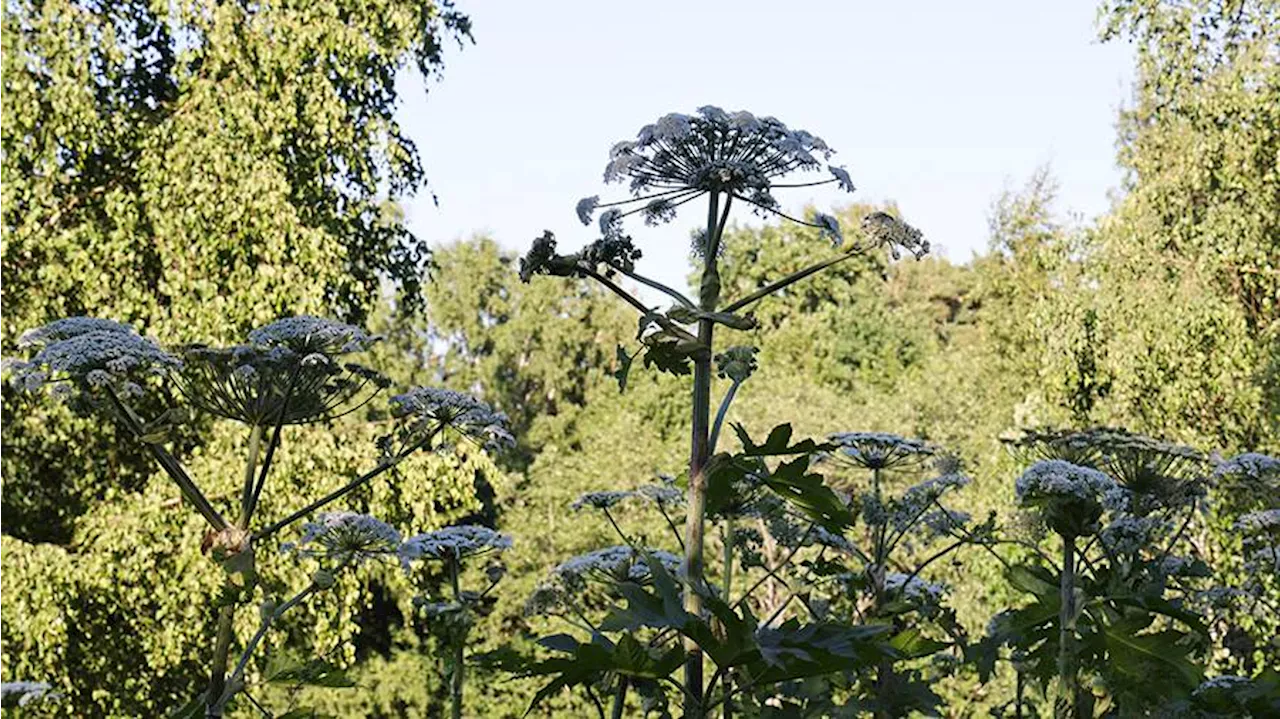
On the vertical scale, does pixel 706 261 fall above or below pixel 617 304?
below

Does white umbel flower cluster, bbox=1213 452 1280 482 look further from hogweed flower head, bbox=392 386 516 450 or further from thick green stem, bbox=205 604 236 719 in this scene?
thick green stem, bbox=205 604 236 719

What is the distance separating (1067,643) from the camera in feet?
9.98

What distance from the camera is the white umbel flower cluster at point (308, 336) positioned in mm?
3074

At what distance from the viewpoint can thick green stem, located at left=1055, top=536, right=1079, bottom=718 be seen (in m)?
3.00

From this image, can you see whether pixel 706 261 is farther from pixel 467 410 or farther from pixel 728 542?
pixel 728 542

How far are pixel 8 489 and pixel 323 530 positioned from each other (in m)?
8.14

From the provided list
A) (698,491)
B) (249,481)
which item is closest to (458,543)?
(249,481)

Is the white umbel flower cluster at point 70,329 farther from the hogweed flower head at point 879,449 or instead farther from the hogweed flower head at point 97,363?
the hogweed flower head at point 879,449

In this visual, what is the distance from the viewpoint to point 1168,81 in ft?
37.7

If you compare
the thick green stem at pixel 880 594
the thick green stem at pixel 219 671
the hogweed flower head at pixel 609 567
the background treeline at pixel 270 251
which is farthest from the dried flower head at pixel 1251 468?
the background treeline at pixel 270 251

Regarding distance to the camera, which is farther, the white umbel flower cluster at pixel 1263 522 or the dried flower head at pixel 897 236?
the white umbel flower cluster at pixel 1263 522

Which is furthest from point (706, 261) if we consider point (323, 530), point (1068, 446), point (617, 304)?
point (617, 304)

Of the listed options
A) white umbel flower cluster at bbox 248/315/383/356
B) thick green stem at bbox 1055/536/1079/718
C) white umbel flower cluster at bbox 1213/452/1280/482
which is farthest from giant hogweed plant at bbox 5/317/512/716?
white umbel flower cluster at bbox 1213/452/1280/482

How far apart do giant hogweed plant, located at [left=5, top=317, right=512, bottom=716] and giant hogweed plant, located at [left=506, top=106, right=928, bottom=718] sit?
0.69m
